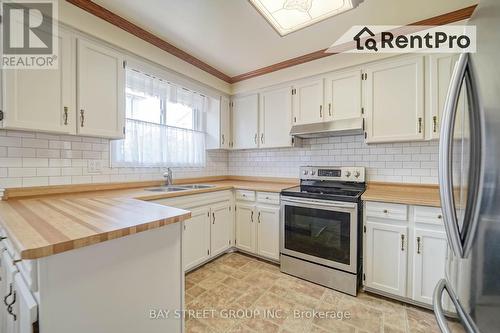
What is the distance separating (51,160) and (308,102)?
2.60 metres

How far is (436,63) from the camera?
74.9 inches

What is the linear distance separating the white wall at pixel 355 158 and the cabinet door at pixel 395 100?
269 millimetres

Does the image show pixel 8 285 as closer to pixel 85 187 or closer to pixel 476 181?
pixel 85 187

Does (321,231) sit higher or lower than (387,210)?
lower

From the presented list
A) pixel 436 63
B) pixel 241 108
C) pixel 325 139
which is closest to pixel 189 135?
pixel 241 108

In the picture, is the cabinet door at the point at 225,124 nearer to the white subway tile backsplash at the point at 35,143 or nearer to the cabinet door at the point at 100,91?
the cabinet door at the point at 100,91

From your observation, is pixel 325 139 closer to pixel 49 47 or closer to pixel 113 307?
pixel 113 307

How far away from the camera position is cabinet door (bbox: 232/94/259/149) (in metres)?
3.06

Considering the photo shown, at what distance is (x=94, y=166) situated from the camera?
6.66 ft

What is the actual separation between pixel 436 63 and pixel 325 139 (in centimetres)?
123

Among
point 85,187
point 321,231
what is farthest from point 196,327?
point 85,187

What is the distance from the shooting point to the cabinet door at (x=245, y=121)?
3.06 meters

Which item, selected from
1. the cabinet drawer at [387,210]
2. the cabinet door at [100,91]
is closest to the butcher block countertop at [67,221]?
the cabinet door at [100,91]

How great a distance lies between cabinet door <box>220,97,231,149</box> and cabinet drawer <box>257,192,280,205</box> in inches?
41.2
